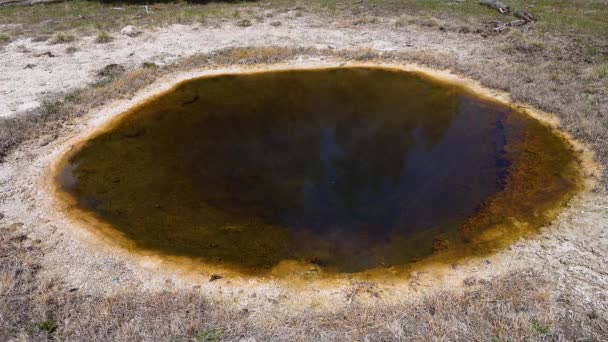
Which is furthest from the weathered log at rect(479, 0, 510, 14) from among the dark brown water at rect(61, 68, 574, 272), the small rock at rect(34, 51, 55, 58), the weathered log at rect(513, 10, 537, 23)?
the small rock at rect(34, 51, 55, 58)

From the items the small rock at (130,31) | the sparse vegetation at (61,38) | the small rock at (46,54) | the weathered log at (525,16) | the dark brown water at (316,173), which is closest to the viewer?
the dark brown water at (316,173)

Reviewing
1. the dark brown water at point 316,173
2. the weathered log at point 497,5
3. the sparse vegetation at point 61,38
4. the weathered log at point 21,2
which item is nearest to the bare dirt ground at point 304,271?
the sparse vegetation at point 61,38

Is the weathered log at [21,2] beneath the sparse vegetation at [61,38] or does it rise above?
Result: above

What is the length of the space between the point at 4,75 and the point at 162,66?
5041mm

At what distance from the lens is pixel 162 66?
16.0 metres

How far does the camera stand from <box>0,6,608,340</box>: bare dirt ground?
6.97 m

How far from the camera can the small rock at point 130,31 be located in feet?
62.2

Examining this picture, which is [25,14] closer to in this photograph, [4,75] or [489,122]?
[4,75]

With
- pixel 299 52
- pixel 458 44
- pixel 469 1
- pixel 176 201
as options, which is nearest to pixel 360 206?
pixel 176 201

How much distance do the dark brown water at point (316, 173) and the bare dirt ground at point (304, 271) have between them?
1.92 feet

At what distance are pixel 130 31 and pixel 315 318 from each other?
16424mm

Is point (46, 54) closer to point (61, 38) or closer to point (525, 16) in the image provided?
point (61, 38)

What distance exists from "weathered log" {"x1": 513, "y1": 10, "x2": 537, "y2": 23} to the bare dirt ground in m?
2.96

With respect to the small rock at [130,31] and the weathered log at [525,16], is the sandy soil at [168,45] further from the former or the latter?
the weathered log at [525,16]
